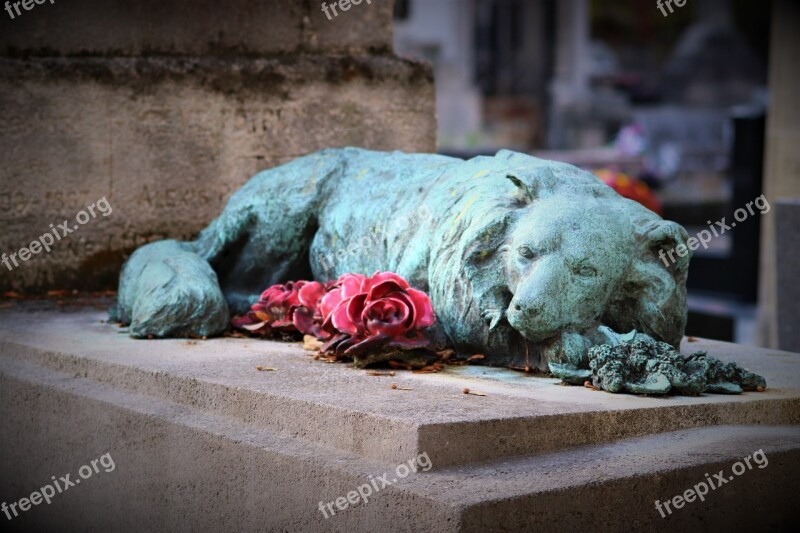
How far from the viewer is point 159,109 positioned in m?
6.41

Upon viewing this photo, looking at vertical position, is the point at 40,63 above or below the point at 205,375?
above

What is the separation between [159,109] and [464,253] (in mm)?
2671

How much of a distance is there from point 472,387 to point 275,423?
0.65 m

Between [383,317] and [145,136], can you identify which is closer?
[383,317]

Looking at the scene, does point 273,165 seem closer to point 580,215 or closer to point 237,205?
point 237,205

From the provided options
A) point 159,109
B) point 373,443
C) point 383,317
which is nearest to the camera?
point 373,443

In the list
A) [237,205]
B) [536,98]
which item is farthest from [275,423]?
[536,98]

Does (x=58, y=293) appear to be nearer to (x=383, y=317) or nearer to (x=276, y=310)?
(x=276, y=310)

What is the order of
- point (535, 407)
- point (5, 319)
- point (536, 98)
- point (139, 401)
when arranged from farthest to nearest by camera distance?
1. point (536, 98)
2. point (5, 319)
3. point (139, 401)
4. point (535, 407)

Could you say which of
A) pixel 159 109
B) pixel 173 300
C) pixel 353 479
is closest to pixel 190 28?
pixel 159 109

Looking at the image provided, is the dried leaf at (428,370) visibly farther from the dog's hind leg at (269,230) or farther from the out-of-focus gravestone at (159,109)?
the out-of-focus gravestone at (159,109)

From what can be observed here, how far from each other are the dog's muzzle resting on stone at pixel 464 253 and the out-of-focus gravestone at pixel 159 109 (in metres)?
0.90

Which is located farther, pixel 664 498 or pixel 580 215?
pixel 580 215

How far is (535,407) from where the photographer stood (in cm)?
370
